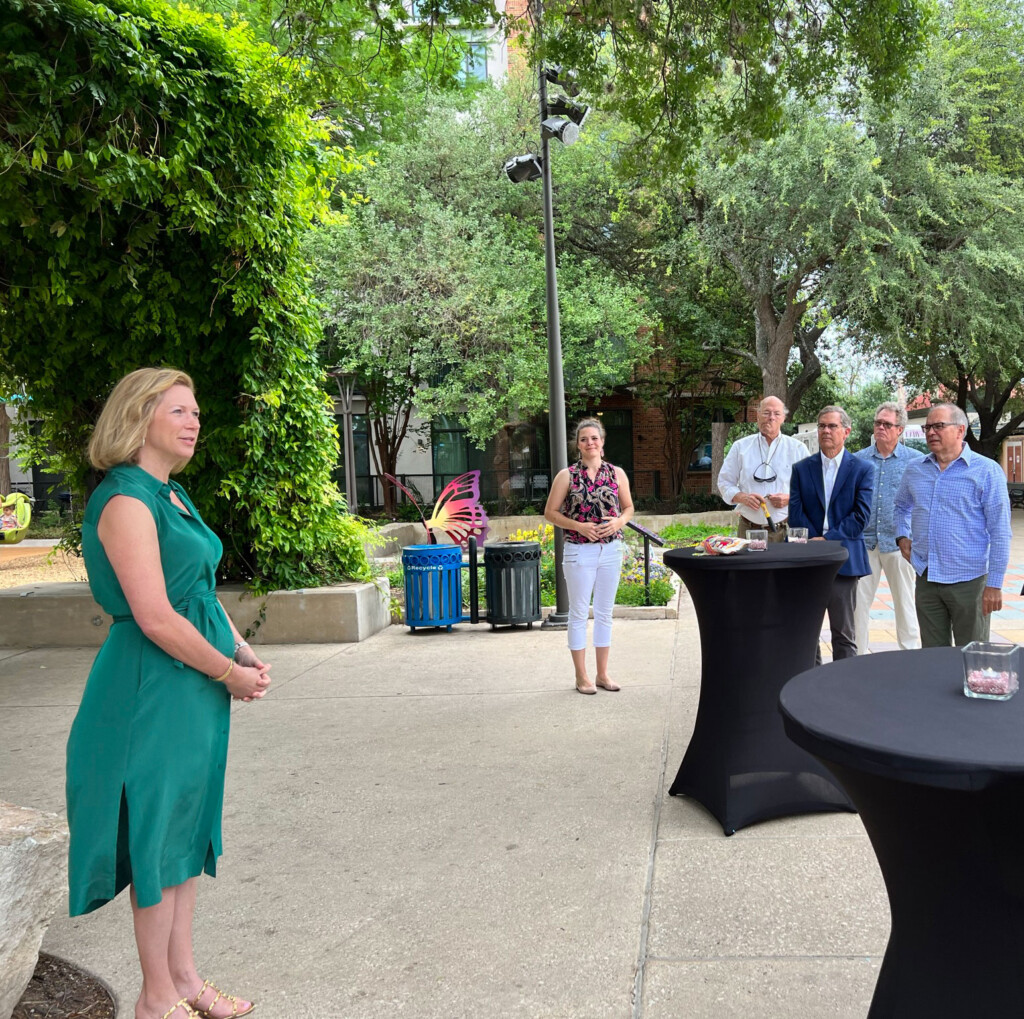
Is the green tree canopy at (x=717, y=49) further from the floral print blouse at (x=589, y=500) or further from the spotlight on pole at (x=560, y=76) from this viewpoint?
the floral print blouse at (x=589, y=500)

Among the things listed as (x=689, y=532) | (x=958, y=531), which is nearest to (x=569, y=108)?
(x=958, y=531)

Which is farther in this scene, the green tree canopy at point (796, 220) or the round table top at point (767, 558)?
the green tree canopy at point (796, 220)

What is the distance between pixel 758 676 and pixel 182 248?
6640mm

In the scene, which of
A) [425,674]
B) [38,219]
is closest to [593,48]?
[38,219]

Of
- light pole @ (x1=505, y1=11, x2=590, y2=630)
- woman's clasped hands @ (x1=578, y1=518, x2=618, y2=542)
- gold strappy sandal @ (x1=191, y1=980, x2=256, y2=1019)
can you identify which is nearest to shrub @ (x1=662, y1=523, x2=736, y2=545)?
light pole @ (x1=505, y1=11, x2=590, y2=630)

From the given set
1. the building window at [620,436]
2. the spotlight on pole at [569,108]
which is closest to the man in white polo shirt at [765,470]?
the spotlight on pole at [569,108]

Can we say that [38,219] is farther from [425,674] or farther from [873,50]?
[873,50]

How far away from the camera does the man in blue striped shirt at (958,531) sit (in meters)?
4.93

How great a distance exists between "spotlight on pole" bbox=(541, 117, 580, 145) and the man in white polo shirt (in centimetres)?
450

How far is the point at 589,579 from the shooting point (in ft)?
20.8

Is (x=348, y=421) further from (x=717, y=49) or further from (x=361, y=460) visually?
(x=717, y=49)

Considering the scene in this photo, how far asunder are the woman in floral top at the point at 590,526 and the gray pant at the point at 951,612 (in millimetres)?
1934

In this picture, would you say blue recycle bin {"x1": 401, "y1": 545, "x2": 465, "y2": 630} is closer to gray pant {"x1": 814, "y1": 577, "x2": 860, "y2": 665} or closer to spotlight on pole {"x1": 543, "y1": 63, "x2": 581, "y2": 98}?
gray pant {"x1": 814, "y1": 577, "x2": 860, "y2": 665}

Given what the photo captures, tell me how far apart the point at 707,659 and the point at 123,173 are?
519cm
